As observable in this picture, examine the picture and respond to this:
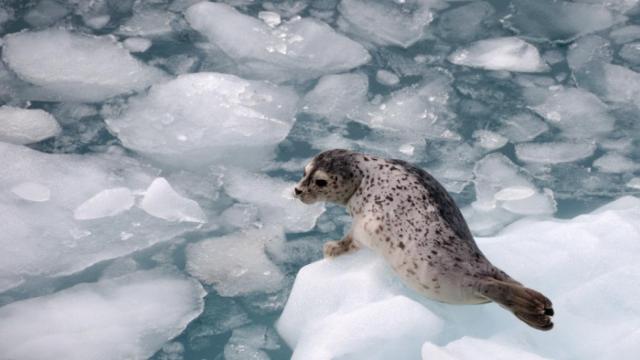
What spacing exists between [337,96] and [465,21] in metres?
1.23

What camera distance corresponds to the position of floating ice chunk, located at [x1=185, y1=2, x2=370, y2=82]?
3.64 meters

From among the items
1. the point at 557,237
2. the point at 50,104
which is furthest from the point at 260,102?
the point at 557,237

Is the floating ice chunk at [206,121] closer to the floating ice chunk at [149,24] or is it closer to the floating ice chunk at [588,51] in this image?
the floating ice chunk at [149,24]

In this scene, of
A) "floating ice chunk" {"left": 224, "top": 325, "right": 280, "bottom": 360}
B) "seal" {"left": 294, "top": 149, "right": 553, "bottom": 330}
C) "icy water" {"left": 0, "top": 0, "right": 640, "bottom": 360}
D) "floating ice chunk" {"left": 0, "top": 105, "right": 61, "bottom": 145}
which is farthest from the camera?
"floating ice chunk" {"left": 0, "top": 105, "right": 61, "bottom": 145}

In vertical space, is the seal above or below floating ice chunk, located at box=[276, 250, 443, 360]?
above

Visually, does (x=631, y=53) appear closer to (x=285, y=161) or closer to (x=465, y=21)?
(x=465, y=21)

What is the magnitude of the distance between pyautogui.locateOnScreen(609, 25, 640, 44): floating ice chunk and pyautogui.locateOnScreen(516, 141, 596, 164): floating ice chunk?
101 centimetres

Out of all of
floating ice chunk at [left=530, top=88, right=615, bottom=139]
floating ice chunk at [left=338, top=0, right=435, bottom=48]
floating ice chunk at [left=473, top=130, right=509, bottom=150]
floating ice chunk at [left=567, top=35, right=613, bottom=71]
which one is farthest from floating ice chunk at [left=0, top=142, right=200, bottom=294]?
floating ice chunk at [left=567, top=35, right=613, bottom=71]

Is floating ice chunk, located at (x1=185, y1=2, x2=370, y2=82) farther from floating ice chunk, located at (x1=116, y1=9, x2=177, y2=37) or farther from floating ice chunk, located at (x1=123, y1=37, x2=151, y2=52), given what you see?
floating ice chunk, located at (x1=123, y1=37, x2=151, y2=52)

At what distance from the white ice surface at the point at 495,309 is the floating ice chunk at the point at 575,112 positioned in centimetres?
120

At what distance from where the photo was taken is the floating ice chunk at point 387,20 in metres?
3.93

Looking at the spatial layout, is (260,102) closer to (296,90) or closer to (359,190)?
(296,90)

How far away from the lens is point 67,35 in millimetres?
3658

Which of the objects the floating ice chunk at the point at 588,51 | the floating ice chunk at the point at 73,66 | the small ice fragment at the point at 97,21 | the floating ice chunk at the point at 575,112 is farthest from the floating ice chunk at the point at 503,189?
the small ice fragment at the point at 97,21
